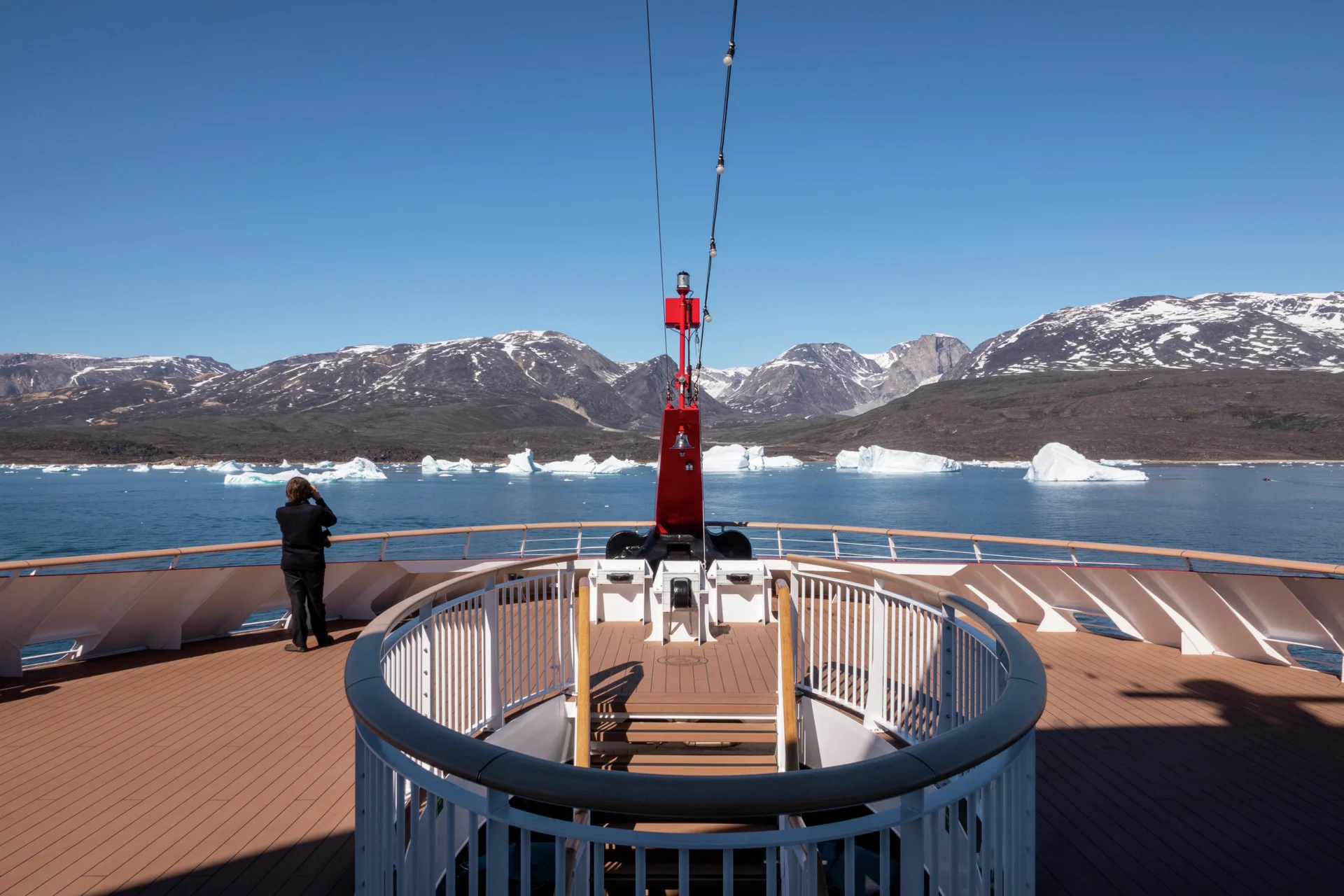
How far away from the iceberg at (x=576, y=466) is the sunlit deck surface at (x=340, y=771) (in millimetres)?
82712

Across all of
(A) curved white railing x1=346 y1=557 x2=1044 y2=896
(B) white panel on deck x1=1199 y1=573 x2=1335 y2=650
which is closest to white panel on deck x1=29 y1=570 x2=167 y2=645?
(A) curved white railing x1=346 y1=557 x2=1044 y2=896

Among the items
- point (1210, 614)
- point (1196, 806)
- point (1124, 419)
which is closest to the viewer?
point (1196, 806)

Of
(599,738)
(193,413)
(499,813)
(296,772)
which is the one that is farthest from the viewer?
(193,413)

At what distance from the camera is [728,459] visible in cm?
9250

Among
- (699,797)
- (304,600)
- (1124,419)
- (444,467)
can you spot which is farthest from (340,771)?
(1124,419)

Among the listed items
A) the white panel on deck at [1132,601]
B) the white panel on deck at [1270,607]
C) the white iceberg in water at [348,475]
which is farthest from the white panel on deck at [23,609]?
the white iceberg in water at [348,475]

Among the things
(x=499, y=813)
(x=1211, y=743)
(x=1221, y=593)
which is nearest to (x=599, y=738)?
(x=499, y=813)

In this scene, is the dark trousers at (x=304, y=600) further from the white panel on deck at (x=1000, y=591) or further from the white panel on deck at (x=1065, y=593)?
the white panel on deck at (x=1065, y=593)

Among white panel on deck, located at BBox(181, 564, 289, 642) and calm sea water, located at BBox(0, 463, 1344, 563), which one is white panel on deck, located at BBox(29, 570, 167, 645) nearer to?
white panel on deck, located at BBox(181, 564, 289, 642)

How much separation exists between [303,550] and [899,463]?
87478mm

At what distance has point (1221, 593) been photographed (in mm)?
6102

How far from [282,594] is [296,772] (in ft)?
11.9

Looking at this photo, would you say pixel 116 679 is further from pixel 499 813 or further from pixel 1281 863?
pixel 1281 863

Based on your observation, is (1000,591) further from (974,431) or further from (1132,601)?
(974,431)
